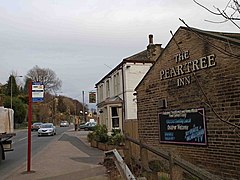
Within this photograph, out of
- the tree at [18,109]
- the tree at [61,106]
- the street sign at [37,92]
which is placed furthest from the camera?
the tree at [61,106]

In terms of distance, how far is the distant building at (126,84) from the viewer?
88.3 feet

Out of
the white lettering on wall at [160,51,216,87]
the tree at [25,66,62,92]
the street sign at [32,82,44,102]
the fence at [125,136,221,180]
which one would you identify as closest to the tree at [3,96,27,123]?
the tree at [25,66,62,92]

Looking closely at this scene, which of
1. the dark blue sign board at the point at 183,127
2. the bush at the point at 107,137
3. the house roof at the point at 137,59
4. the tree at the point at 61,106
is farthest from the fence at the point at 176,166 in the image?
the tree at the point at 61,106

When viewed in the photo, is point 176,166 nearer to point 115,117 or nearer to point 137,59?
point 137,59

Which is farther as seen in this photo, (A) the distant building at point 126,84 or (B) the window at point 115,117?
(B) the window at point 115,117

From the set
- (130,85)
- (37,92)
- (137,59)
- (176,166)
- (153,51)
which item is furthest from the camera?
(153,51)

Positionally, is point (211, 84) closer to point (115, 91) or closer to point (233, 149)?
point (233, 149)

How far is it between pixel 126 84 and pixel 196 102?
56.0ft

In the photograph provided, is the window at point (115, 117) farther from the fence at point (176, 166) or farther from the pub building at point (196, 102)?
the fence at point (176, 166)

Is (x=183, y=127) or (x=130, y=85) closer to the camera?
(x=183, y=127)

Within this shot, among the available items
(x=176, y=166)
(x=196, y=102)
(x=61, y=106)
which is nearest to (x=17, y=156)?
(x=196, y=102)

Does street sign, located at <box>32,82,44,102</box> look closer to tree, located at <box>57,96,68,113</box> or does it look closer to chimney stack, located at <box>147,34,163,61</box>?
chimney stack, located at <box>147,34,163,61</box>

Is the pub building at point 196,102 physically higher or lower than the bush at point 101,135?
higher

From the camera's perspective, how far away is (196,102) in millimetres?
9969
